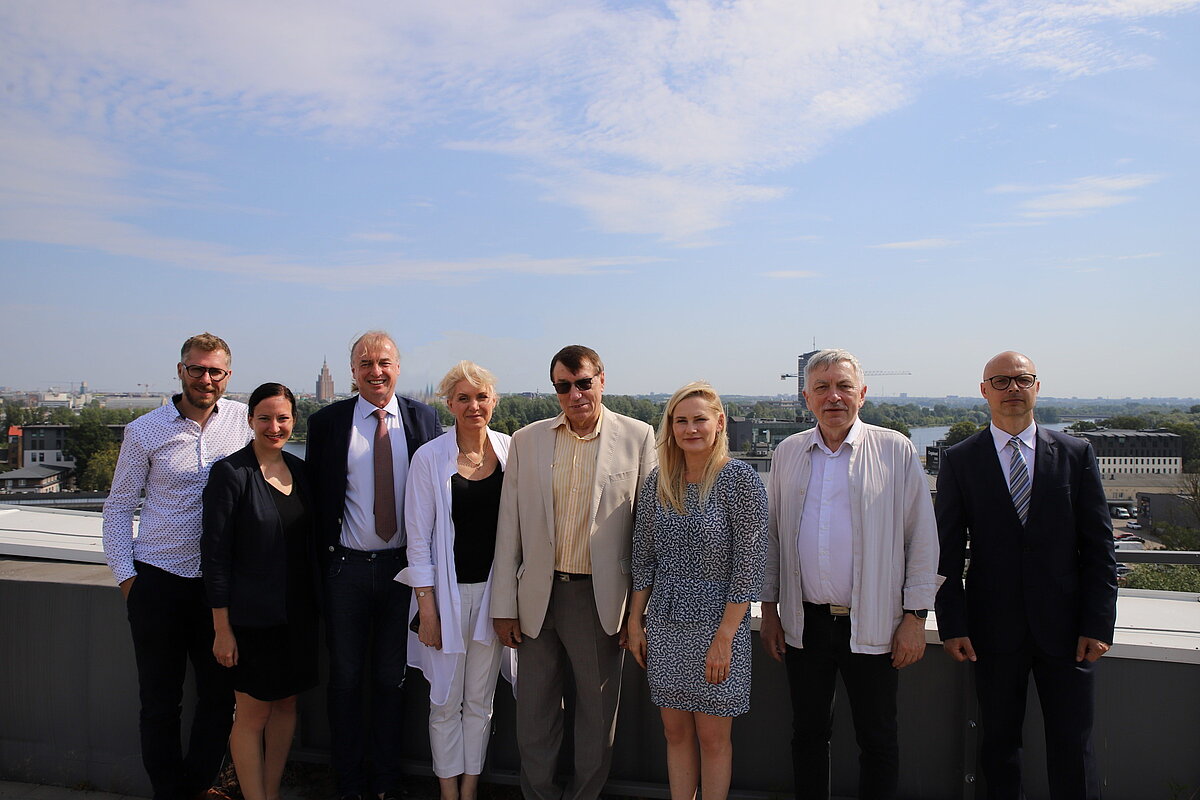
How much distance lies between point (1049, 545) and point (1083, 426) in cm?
4822

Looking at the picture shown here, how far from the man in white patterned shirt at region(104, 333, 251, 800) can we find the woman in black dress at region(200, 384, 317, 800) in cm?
22

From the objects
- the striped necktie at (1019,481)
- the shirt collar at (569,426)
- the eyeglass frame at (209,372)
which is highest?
the eyeglass frame at (209,372)

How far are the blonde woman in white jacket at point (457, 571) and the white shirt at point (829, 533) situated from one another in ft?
4.06

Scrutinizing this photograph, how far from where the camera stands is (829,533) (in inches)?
105

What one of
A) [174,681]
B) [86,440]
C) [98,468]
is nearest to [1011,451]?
[174,681]

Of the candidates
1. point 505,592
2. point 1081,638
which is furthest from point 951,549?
point 505,592

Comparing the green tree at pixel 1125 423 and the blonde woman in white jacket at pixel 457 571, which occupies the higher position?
the blonde woman in white jacket at pixel 457 571

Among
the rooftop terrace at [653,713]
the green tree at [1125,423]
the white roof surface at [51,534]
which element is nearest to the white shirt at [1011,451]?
the rooftop terrace at [653,713]

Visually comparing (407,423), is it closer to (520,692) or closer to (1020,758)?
(520,692)

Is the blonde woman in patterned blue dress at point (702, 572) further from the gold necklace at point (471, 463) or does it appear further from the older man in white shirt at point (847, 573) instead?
the gold necklace at point (471, 463)

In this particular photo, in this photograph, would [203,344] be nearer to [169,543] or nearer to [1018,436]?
[169,543]

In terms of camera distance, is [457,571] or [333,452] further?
[333,452]

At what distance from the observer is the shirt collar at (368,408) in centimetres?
322

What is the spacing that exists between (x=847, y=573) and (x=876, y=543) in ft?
0.50
